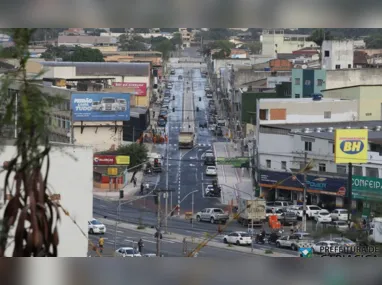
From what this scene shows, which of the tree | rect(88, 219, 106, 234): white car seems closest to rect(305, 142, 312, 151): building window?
rect(88, 219, 106, 234): white car

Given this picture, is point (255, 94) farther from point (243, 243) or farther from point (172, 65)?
point (243, 243)

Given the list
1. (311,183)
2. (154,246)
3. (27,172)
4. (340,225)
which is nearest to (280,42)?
(311,183)

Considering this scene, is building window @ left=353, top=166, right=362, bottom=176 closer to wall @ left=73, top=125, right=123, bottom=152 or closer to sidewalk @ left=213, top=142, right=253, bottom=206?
sidewalk @ left=213, top=142, right=253, bottom=206

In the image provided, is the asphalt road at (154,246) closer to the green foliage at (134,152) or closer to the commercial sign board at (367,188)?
the green foliage at (134,152)

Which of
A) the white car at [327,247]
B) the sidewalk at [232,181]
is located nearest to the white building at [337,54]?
the sidewalk at [232,181]

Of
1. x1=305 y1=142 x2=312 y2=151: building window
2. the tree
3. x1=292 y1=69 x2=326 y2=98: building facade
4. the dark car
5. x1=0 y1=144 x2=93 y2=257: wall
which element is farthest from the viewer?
x1=292 y1=69 x2=326 y2=98: building facade

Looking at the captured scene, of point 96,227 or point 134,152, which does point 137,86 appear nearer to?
point 134,152
